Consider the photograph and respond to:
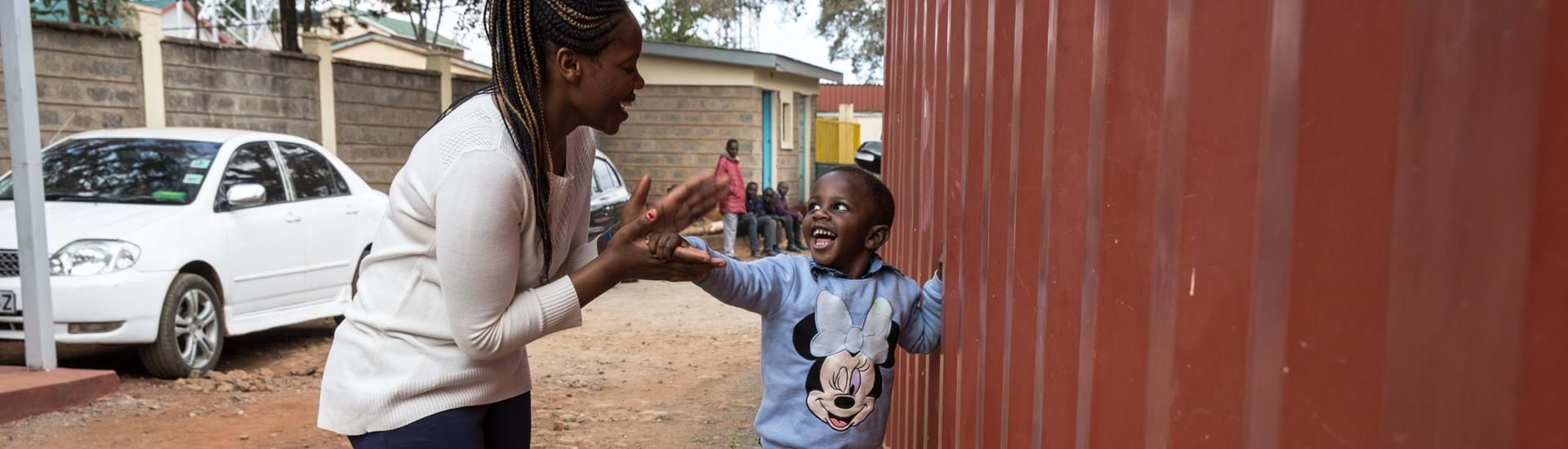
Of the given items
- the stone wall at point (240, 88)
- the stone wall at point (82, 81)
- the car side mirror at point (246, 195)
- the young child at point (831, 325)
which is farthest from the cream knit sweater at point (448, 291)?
the stone wall at point (240, 88)

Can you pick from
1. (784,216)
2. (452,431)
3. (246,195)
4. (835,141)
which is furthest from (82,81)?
(835,141)

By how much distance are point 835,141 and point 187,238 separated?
71.7 ft

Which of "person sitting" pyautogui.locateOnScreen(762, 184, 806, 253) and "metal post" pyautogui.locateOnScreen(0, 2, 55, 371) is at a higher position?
"metal post" pyautogui.locateOnScreen(0, 2, 55, 371)

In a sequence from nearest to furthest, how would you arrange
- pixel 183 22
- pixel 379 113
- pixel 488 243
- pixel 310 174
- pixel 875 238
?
pixel 488 243
pixel 875 238
pixel 310 174
pixel 379 113
pixel 183 22

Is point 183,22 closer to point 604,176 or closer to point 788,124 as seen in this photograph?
point 788,124

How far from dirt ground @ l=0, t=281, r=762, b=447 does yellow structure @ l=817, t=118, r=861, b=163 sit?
58.1 feet

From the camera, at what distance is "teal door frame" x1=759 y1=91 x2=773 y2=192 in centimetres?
2161

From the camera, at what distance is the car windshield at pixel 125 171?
23.9 ft

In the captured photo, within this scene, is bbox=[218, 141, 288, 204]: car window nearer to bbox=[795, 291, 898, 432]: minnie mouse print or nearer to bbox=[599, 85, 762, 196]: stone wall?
bbox=[795, 291, 898, 432]: minnie mouse print

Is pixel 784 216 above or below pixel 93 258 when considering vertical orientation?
below

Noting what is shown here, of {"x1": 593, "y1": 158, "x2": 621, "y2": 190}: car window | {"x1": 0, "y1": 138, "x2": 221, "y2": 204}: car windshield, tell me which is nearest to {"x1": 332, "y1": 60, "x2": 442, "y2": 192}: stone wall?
{"x1": 593, "y1": 158, "x2": 621, "y2": 190}: car window

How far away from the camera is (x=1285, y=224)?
3.77 ft

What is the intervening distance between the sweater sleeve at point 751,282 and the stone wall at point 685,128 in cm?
1741

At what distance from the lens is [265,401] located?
679 cm
